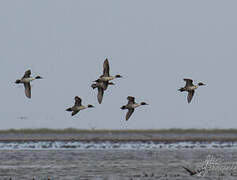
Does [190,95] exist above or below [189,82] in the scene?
below

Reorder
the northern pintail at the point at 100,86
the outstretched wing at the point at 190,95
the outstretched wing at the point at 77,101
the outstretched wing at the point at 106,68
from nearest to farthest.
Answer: the outstretched wing at the point at 106,68, the northern pintail at the point at 100,86, the outstretched wing at the point at 190,95, the outstretched wing at the point at 77,101

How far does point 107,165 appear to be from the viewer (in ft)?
205

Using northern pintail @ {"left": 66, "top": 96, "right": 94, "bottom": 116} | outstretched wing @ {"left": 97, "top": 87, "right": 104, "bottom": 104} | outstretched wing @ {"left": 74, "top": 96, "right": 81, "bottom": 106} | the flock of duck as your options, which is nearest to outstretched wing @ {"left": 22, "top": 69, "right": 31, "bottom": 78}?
the flock of duck

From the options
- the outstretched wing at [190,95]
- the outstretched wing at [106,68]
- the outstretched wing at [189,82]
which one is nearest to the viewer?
the outstretched wing at [106,68]

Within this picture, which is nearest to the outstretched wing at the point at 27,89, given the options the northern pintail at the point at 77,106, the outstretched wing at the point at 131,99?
the northern pintail at the point at 77,106

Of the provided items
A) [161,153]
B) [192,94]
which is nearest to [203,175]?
[192,94]

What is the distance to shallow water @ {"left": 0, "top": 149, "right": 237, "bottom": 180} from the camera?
52.8 m

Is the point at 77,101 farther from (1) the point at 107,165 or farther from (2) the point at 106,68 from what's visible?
(1) the point at 107,165

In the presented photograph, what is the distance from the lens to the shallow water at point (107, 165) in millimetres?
52750

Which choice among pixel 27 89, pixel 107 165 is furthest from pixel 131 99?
pixel 107 165

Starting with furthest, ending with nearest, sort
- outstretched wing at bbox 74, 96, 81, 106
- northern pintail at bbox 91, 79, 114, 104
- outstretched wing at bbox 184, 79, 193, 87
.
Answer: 1. outstretched wing at bbox 74, 96, 81, 106
2. outstretched wing at bbox 184, 79, 193, 87
3. northern pintail at bbox 91, 79, 114, 104

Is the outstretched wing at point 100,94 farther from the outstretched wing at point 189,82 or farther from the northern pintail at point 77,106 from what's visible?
the outstretched wing at point 189,82

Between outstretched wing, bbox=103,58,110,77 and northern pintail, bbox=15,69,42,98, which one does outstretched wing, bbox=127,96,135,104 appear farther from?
northern pintail, bbox=15,69,42,98

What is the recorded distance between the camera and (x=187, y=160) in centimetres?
6769
